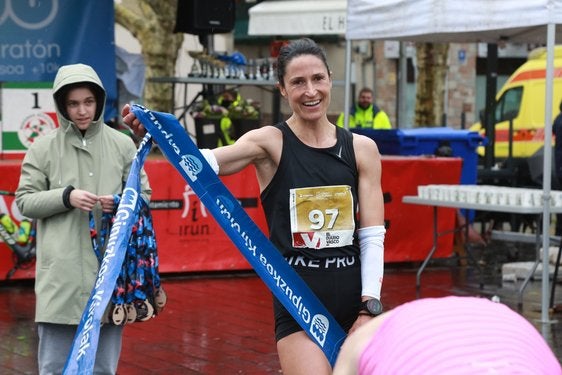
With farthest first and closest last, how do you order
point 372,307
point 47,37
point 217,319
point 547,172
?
point 47,37 < point 217,319 < point 547,172 < point 372,307

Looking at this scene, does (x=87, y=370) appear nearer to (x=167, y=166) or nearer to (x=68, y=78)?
(x=68, y=78)

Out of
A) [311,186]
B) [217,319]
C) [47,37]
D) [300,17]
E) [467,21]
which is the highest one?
Answer: [300,17]

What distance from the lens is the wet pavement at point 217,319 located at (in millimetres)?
7496

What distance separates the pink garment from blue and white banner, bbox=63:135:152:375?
1.72 meters

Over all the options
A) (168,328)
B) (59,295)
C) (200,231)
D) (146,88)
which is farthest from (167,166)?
(146,88)

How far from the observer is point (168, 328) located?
874 cm

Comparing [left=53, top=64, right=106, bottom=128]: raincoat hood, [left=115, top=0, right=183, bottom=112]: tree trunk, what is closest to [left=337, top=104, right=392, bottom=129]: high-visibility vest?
[left=115, top=0, right=183, bottom=112]: tree trunk

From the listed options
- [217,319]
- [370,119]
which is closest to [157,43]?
[370,119]

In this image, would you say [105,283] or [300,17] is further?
[300,17]

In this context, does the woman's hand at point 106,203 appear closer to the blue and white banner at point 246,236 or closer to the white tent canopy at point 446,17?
the blue and white banner at point 246,236

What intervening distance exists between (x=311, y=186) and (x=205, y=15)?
9.78 metres

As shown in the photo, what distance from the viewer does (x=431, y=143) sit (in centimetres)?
1447

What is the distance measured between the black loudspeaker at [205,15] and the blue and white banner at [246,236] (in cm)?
967

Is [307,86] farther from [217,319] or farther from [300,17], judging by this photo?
[300,17]
